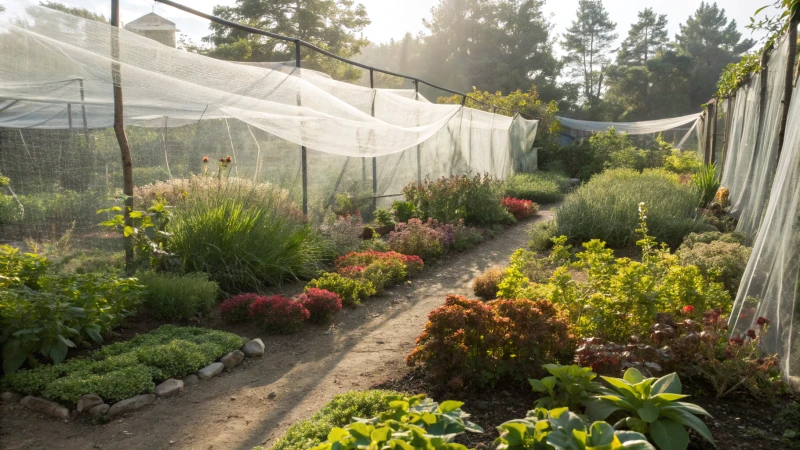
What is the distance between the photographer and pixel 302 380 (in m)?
3.76

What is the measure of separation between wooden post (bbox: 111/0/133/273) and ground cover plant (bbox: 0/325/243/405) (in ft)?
3.95

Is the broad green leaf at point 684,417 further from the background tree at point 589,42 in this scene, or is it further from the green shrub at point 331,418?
the background tree at point 589,42

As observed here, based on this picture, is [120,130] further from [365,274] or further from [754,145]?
[754,145]

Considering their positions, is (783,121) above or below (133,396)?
above

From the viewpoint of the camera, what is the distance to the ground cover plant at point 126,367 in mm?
3246

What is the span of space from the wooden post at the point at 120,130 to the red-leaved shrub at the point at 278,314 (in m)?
1.20

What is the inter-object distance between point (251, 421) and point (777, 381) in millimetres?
2793

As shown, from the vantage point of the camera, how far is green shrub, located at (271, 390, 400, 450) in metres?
2.62

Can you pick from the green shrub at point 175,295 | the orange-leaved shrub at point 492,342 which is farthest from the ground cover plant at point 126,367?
the orange-leaved shrub at point 492,342

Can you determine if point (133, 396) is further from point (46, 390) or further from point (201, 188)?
point (201, 188)

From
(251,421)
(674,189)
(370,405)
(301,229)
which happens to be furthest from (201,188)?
(674,189)

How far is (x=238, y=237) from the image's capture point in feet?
18.4

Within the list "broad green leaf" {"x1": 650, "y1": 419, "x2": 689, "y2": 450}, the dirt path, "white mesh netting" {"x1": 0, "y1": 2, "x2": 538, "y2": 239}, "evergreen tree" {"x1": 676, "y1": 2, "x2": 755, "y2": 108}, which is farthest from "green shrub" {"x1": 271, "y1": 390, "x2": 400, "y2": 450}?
"evergreen tree" {"x1": 676, "y1": 2, "x2": 755, "y2": 108}

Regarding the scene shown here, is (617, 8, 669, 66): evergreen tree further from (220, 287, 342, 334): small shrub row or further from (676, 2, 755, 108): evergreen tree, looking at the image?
(220, 287, 342, 334): small shrub row
